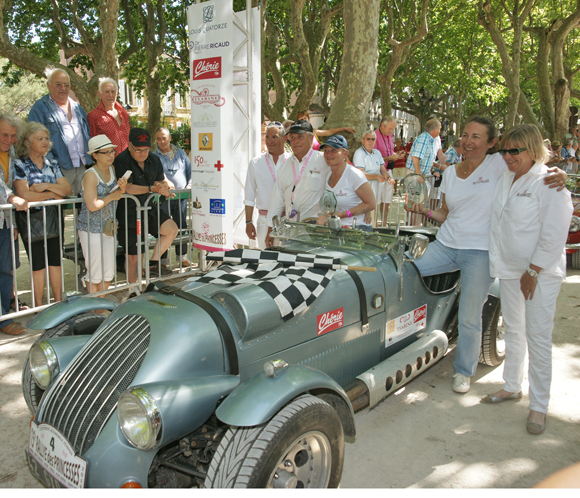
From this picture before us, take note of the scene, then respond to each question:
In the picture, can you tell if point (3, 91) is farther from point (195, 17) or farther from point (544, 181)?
point (544, 181)

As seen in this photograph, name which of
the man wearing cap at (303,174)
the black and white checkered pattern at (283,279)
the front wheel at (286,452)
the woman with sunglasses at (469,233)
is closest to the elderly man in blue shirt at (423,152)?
the man wearing cap at (303,174)

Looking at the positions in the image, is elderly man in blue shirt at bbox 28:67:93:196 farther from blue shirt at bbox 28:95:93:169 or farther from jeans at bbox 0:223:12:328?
jeans at bbox 0:223:12:328

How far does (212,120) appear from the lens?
19.9ft

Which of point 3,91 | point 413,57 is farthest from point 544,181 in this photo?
point 3,91

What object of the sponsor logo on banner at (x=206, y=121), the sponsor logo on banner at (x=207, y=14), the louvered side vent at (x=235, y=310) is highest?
the sponsor logo on banner at (x=207, y=14)

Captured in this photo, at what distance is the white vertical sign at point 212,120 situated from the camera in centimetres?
588

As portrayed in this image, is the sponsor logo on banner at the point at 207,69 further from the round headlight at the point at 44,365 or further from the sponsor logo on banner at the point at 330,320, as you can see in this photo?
the round headlight at the point at 44,365

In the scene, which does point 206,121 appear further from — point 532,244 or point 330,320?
point 532,244

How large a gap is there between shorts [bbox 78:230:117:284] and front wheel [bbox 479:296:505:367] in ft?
12.9

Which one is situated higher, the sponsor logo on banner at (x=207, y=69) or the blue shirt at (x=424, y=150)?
Answer: the sponsor logo on banner at (x=207, y=69)

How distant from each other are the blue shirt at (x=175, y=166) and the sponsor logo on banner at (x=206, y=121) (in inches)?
44.6


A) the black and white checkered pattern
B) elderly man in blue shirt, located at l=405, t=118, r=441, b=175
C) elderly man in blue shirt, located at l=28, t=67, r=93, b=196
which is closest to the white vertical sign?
elderly man in blue shirt, located at l=28, t=67, r=93, b=196

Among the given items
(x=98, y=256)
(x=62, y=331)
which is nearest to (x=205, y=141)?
(x=98, y=256)

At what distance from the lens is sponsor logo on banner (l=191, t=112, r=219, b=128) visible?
6.06 metres
